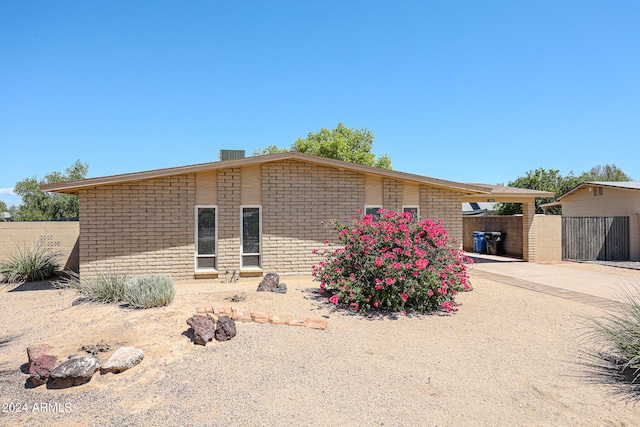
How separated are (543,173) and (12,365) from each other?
33.0 metres

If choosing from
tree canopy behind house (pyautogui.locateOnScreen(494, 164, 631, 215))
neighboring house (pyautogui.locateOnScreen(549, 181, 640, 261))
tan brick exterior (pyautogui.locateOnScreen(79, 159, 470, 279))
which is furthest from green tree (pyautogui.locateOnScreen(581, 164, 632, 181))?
tan brick exterior (pyautogui.locateOnScreen(79, 159, 470, 279))

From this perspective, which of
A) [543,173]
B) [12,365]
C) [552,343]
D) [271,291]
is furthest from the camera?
[543,173]

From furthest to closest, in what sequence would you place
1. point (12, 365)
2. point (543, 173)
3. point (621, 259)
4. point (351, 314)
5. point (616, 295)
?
1. point (543, 173)
2. point (621, 259)
3. point (616, 295)
4. point (351, 314)
5. point (12, 365)

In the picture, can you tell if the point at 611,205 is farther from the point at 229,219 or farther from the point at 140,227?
the point at 140,227

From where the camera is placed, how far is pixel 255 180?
424 inches

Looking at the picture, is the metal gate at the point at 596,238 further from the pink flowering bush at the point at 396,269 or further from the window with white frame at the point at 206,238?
the window with white frame at the point at 206,238

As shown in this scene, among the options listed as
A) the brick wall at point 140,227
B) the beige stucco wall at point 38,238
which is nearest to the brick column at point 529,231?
the brick wall at point 140,227

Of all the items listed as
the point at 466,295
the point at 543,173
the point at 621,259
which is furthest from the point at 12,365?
the point at 543,173

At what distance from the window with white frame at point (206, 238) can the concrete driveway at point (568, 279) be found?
8.20 metres

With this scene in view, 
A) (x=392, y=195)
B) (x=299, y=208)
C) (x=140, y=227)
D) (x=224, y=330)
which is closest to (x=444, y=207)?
(x=392, y=195)

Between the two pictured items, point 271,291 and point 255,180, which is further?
point 255,180

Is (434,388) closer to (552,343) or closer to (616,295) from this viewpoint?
(552,343)

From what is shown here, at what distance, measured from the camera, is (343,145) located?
118 feet

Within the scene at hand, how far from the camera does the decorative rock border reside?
6074mm
